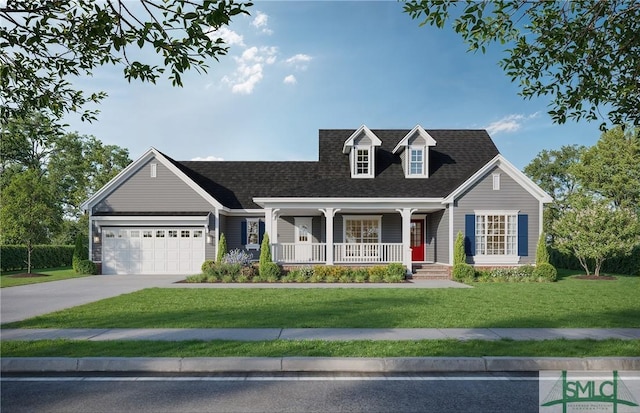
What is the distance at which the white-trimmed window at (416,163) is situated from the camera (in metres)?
22.2

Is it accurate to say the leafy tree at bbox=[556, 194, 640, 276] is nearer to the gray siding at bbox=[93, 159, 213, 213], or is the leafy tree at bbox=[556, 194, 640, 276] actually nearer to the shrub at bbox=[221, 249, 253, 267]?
the shrub at bbox=[221, 249, 253, 267]

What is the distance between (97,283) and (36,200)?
9.86 m

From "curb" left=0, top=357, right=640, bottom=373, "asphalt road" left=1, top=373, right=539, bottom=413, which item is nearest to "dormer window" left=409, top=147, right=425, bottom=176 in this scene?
"curb" left=0, top=357, right=640, bottom=373

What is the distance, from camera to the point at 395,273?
18.4 m

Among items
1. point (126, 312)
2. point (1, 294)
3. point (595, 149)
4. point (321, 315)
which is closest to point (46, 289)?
point (1, 294)

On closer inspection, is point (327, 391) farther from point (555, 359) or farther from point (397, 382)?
point (555, 359)

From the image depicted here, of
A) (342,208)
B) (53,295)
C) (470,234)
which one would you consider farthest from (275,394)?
(470,234)

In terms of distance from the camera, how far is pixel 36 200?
2350 centimetres

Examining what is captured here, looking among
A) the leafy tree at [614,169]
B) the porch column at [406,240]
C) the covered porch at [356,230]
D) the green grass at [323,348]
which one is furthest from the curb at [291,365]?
the leafy tree at [614,169]

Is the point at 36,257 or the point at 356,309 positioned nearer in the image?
the point at 356,309

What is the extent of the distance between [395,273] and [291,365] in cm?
1299

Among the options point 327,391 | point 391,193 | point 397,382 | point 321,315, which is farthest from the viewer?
point 391,193

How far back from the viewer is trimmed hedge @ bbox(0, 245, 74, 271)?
85.2ft

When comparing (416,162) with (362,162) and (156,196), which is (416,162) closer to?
(362,162)
